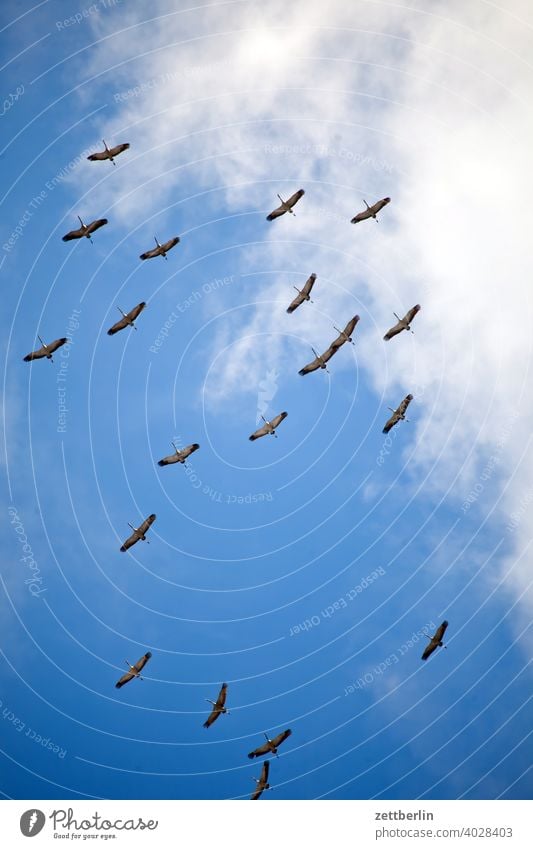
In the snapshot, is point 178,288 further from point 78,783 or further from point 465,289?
point 78,783

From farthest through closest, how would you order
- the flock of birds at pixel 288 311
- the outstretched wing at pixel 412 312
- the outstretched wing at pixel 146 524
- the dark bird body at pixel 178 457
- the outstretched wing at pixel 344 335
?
1. the dark bird body at pixel 178 457
2. the outstretched wing at pixel 146 524
3. the outstretched wing at pixel 344 335
4. the outstretched wing at pixel 412 312
5. the flock of birds at pixel 288 311

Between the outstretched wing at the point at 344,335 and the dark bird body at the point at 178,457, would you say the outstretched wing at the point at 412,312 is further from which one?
the dark bird body at the point at 178,457

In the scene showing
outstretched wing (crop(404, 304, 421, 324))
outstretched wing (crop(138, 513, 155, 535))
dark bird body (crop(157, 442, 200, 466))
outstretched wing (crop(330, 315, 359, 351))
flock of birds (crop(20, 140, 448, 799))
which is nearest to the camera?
flock of birds (crop(20, 140, 448, 799))

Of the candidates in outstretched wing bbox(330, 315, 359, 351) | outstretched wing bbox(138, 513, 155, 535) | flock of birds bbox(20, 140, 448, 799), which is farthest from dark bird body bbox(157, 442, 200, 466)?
outstretched wing bbox(330, 315, 359, 351)

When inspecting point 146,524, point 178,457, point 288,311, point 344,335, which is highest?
point 288,311

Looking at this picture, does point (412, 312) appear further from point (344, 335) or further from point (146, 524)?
point (146, 524)

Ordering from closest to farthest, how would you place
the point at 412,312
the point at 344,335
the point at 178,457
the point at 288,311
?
the point at 412,312, the point at 344,335, the point at 288,311, the point at 178,457

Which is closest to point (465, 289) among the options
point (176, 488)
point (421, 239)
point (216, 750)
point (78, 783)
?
point (421, 239)

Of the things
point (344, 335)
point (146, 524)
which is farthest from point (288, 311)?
point (146, 524)

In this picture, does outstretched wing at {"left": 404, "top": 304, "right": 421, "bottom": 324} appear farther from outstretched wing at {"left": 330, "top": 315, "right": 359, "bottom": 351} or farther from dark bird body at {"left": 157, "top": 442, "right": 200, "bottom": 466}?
dark bird body at {"left": 157, "top": 442, "right": 200, "bottom": 466}

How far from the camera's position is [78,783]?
197 ft

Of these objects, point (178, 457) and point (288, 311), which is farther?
point (178, 457)

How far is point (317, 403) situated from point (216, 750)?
2384cm

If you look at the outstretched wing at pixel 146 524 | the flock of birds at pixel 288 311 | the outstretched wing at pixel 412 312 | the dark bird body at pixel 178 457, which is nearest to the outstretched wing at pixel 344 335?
the flock of birds at pixel 288 311
